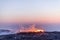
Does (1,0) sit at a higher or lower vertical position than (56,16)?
higher

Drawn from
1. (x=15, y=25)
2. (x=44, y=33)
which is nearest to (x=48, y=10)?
(x=44, y=33)

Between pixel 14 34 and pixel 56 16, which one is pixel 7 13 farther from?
pixel 56 16

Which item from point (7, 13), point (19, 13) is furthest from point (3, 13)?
point (19, 13)

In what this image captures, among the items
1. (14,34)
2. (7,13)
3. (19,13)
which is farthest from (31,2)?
(14,34)

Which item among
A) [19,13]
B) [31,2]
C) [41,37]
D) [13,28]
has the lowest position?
[41,37]

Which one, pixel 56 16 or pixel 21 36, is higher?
pixel 56 16

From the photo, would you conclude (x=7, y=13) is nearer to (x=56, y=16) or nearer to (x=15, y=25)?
(x=15, y=25)

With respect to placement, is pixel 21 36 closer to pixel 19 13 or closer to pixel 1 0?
pixel 19 13
